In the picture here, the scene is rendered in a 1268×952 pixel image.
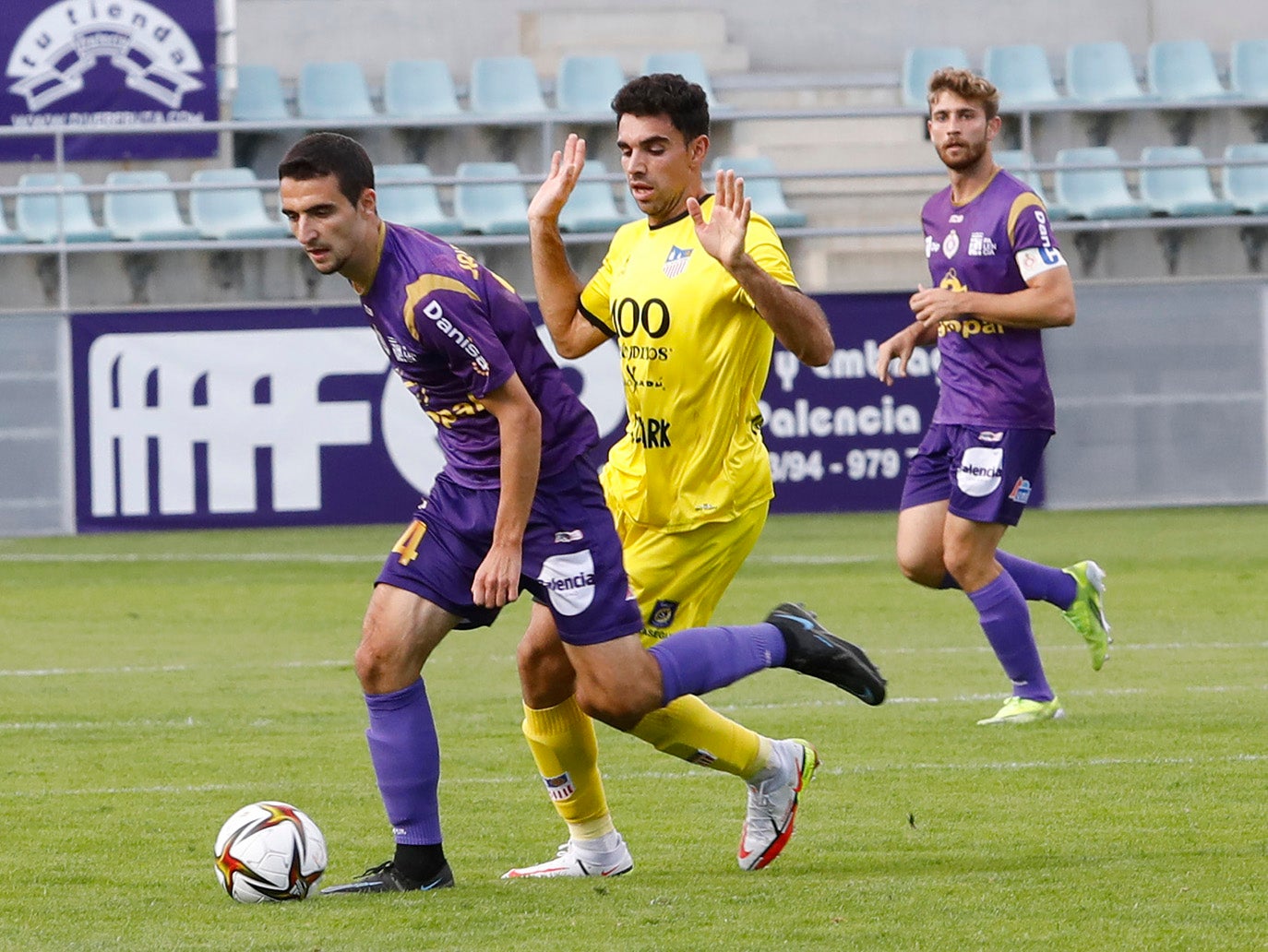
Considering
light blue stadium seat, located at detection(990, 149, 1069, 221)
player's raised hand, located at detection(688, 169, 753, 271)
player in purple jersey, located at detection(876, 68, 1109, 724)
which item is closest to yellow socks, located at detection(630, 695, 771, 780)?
player's raised hand, located at detection(688, 169, 753, 271)

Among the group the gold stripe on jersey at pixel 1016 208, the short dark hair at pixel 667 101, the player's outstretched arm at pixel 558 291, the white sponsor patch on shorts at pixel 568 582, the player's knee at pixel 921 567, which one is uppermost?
the short dark hair at pixel 667 101

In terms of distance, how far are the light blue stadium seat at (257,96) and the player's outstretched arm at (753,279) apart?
14088mm

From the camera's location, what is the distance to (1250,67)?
19906mm

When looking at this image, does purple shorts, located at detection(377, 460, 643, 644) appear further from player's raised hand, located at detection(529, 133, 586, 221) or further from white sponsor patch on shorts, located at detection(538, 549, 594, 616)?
player's raised hand, located at detection(529, 133, 586, 221)

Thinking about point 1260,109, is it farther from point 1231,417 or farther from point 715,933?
point 715,933

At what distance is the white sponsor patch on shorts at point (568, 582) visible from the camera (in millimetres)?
4582

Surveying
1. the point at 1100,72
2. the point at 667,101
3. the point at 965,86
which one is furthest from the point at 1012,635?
the point at 1100,72

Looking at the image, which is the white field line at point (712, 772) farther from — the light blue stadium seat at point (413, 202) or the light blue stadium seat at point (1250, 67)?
the light blue stadium seat at point (1250, 67)

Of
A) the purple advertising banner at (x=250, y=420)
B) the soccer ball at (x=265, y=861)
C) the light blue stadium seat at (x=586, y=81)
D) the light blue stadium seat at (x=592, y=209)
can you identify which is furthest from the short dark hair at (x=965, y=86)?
the light blue stadium seat at (x=586, y=81)

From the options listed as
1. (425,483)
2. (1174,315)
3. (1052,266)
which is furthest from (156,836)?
(1174,315)

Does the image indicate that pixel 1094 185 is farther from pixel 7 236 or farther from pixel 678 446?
pixel 678 446

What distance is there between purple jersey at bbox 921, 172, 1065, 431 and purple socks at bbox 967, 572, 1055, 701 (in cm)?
58

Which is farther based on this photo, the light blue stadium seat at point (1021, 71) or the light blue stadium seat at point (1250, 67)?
the light blue stadium seat at point (1250, 67)

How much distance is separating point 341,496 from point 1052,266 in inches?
351
